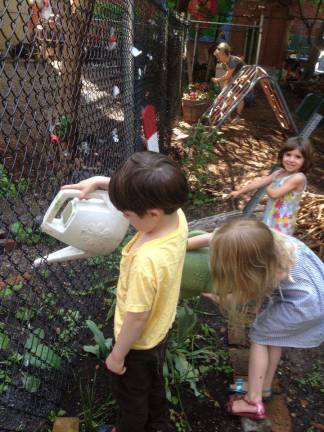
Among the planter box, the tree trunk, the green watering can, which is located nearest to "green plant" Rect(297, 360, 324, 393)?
the green watering can

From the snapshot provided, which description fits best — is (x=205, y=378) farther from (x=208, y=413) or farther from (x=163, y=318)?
(x=163, y=318)

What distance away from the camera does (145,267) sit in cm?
129

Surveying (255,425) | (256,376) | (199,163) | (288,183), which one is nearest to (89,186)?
(256,376)

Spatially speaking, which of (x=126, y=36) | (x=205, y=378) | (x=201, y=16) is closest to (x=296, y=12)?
(x=201, y=16)

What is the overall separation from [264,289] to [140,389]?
63cm

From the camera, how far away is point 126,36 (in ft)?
9.43

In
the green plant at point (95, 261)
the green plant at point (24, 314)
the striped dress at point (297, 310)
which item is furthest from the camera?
the green plant at point (95, 261)

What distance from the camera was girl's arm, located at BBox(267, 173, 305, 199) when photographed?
114 inches

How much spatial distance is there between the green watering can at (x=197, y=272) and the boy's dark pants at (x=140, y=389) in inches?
15.0

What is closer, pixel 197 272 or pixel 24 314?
pixel 197 272

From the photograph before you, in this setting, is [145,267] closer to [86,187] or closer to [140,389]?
[86,187]

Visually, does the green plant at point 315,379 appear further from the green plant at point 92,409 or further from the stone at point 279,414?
the green plant at point 92,409

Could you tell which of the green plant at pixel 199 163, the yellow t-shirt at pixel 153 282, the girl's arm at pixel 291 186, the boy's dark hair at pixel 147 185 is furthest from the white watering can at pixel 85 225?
the green plant at pixel 199 163

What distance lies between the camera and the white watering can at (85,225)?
1.51m
